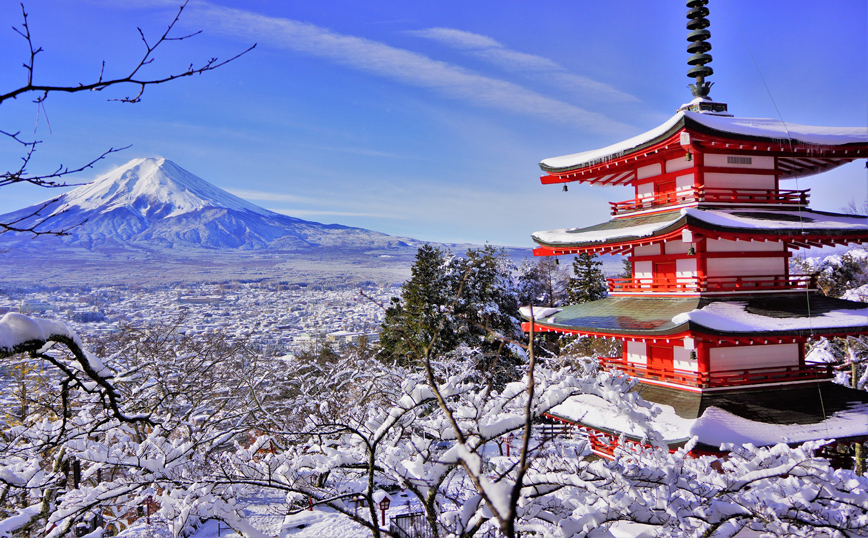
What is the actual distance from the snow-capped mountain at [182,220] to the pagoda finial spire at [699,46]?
128555 millimetres

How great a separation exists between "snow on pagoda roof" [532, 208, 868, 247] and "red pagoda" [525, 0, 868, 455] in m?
0.03

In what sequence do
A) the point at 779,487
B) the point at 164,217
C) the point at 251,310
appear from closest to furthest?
the point at 779,487
the point at 251,310
the point at 164,217

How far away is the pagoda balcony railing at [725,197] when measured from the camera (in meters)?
8.46

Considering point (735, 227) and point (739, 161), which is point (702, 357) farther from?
point (739, 161)

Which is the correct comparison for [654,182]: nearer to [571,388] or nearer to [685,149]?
[685,149]

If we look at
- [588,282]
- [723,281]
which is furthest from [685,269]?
[588,282]

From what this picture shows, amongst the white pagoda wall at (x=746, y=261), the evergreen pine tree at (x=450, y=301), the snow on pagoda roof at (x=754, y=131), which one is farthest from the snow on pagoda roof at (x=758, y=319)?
the evergreen pine tree at (x=450, y=301)

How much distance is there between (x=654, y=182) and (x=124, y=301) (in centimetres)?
7919

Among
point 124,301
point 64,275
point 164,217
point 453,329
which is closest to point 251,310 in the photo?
point 124,301

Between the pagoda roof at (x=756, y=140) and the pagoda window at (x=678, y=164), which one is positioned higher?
the pagoda roof at (x=756, y=140)

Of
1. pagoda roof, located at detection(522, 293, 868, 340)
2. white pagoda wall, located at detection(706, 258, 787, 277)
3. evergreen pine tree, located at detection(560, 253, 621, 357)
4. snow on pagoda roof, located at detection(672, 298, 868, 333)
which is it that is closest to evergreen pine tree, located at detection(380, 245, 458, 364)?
evergreen pine tree, located at detection(560, 253, 621, 357)

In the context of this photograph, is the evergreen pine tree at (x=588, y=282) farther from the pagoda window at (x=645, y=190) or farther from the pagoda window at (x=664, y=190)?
the pagoda window at (x=664, y=190)

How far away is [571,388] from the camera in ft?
14.2

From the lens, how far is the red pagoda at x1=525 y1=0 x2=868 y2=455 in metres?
7.52
